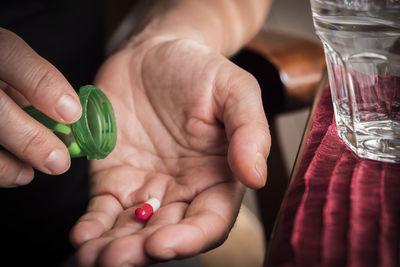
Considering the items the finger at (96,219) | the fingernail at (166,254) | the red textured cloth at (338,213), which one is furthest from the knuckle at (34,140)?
the red textured cloth at (338,213)

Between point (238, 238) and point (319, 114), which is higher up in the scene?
point (319, 114)

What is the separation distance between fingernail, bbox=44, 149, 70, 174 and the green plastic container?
0.03 metres

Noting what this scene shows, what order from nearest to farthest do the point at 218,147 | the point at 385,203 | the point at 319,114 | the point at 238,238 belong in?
1. the point at 385,203
2. the point at 319,114
3. the point at 218,147
4. the point at 238,238

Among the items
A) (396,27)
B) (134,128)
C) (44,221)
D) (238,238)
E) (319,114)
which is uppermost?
(396,27)

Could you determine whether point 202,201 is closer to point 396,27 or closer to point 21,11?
point 396,27

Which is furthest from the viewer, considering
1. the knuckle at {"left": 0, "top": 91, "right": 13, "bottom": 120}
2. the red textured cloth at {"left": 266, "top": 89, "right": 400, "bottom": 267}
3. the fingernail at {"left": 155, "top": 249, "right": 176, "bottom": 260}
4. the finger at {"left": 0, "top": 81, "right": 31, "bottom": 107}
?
the finger at {"left": 0, "top": 81, "right": 31, "bottom": 107}

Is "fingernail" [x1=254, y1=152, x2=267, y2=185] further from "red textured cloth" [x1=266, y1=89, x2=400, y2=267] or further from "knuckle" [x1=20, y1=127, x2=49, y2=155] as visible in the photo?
"knuckle" [x1=20, y1=127, x2=49, y2=155]

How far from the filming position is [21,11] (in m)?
0.88

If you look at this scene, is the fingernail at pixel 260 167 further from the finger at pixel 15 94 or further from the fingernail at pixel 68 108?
the finger at pixel 15 94

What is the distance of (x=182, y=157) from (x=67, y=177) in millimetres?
445

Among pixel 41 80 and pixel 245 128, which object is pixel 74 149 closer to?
pixel 41 80

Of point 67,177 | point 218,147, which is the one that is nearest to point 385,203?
point 218,147

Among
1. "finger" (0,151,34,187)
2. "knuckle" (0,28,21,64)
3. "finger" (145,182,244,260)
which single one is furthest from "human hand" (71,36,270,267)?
"knuckle" (0,28,21,64)

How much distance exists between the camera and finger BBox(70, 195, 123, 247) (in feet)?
1.64
